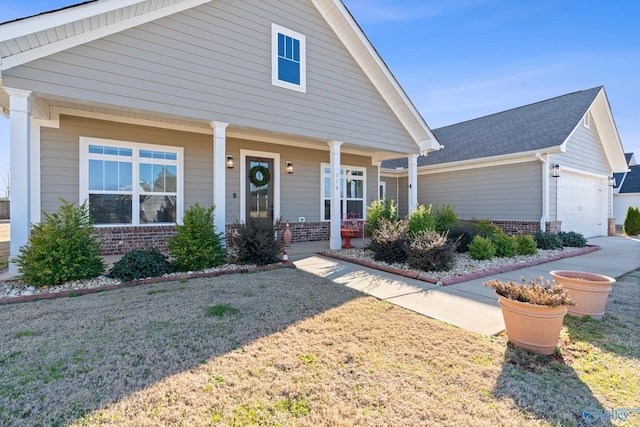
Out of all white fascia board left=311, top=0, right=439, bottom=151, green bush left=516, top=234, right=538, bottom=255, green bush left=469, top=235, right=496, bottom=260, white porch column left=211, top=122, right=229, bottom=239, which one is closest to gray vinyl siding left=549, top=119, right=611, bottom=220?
green bush left=516, top=234, right=538, bottom=255

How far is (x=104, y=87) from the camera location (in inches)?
219

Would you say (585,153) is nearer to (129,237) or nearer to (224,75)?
(224,75)

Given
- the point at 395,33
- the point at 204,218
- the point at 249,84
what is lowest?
the point at 204,218

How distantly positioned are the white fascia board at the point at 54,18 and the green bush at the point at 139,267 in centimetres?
370

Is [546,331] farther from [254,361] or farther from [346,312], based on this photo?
[254,361]

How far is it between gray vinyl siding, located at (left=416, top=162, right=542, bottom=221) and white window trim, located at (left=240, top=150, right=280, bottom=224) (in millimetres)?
7019

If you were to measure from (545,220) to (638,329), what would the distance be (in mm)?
7945

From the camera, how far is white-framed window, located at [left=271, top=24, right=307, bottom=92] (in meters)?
7.43

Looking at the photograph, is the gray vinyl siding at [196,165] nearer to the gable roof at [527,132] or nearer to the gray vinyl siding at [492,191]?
the gray vinyl siding at [492,191]

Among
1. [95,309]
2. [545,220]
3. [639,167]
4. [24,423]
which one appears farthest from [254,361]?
[639,167]

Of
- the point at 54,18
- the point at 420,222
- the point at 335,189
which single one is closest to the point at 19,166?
the point at 54,18

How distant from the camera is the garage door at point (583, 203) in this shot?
1166 cm

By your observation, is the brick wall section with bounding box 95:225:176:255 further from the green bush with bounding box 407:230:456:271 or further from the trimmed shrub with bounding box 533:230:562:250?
the trimmed shrub with bounding box 533:230:562:250

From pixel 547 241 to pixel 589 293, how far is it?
6.67 metres
